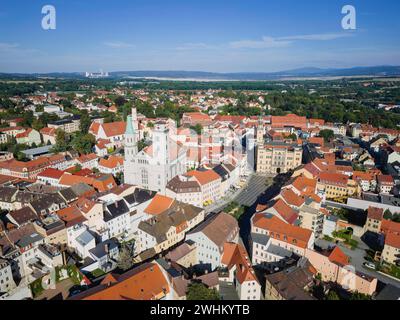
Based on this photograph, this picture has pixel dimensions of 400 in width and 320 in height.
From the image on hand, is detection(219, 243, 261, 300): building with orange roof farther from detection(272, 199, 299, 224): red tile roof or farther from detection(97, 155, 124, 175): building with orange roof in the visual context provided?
detection(97, 155, 124, 175): building with orange roof

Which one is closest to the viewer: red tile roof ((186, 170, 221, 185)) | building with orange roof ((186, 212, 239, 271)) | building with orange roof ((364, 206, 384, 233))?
building with orange roof ((186, 212, 239, 271))

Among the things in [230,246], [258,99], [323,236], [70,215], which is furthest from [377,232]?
[258,99]

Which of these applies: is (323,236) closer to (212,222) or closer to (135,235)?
(212,222)

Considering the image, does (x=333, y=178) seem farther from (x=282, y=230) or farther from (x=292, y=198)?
(x=282, y=230)

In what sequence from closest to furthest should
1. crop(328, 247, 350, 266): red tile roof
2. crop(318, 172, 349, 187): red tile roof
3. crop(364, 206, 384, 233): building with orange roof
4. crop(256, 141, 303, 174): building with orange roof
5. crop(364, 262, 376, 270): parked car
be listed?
crop(328, 247, 350, 266): red tile roof, crop(364, 262, 376, 270): parked car, crop(364, 206, 384, 233): building with orange roof, crop(318, 172, 349, 187): red tile roof, crop(256, 141, 303, 174): building with orange roof

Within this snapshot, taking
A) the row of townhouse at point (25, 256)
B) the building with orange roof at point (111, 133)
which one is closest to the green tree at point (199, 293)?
the row of townhouse at point (25, 256)

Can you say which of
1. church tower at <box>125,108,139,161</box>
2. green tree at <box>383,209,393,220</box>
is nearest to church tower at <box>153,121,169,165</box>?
Result: church tower at <box>125,108,139,161</box>

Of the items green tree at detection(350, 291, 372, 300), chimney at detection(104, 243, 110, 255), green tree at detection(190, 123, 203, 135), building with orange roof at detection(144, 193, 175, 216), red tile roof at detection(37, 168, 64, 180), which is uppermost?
green tree at detection(190, 123, 203, 135)

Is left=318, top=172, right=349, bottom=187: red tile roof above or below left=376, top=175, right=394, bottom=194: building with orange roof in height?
above
